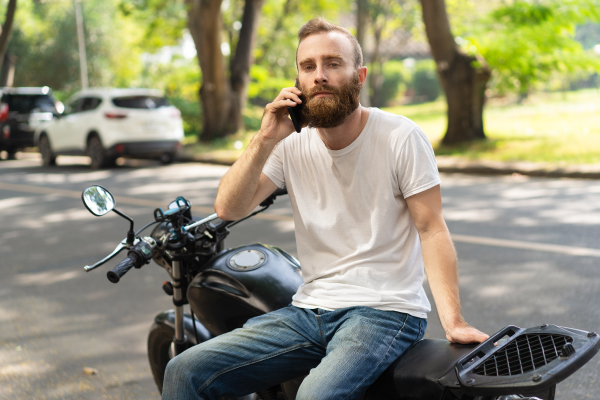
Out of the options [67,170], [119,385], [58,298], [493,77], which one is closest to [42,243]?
[58,298]

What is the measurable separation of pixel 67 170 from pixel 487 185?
942 cm

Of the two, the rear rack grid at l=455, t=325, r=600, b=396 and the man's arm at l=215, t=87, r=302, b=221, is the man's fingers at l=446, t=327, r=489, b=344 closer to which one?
the rear rack grid at l=455, t=325, r=600, b=396

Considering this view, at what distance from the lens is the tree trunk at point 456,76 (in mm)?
13992

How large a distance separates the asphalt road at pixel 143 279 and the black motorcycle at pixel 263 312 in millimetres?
1170

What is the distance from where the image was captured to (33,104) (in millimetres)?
19688

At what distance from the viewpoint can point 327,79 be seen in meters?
2.31

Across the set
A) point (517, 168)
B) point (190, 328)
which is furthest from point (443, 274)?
point (517, 168)

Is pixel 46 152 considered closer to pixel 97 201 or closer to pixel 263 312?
pixel 97 201

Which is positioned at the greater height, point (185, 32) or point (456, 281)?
point (185, 32)

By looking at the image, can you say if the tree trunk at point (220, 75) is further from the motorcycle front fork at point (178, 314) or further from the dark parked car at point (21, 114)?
the motorcycle front fork at point (178, 314)

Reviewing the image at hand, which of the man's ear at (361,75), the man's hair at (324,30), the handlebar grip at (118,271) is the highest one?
Answer: the man's hair at (324,30)

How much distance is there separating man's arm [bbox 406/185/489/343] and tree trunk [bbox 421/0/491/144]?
12262 millimetres

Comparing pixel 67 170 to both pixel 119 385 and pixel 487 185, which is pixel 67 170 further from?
pixel 119 385

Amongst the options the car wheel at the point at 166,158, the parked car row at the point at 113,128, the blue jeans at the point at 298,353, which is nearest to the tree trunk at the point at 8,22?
the parked car row at the point at 113,128
